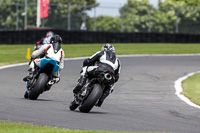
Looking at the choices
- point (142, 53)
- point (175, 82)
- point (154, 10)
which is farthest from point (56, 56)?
point (154, 10)

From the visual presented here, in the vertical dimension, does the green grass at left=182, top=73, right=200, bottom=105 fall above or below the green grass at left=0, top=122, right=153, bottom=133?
below

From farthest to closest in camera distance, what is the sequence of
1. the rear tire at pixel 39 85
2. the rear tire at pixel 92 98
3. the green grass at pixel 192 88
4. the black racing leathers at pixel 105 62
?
the green grass at pixel 192 88 < the rear tire at pixel 39 85 < the black racing leathers at pixel 105 62 < the rear tire at pixel 92 98

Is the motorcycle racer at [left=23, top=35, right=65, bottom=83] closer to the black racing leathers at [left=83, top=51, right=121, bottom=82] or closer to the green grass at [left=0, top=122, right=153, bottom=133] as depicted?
the black racing leathers at [left=83, top=51, right=121, bottom=82]

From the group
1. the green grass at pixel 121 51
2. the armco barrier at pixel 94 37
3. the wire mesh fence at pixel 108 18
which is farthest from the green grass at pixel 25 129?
the wire mesh fence at pixel 108 18

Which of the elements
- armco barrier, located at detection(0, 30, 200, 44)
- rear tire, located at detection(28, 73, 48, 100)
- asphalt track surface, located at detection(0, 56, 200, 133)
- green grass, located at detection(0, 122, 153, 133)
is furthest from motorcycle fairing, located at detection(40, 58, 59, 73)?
armco barrier, located at detection(0, 30, 200, 44)

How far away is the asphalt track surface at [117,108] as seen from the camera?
869 centimetres

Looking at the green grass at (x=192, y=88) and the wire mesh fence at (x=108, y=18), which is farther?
the wire mesh fence at (x=108, y=18)

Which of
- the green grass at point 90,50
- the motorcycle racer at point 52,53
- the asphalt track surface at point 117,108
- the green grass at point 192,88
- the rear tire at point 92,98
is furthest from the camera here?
the green grass at point 90,50

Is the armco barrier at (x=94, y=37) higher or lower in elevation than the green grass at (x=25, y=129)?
lower

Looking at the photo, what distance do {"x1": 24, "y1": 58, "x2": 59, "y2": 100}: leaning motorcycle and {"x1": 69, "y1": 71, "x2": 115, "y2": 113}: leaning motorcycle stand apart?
1577mm

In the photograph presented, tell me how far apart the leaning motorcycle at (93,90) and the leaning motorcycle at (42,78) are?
158cm

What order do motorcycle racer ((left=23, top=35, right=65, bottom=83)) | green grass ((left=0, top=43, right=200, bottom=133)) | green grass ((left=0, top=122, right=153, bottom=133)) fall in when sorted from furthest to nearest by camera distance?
green grass ((left=0, top=43, right=200, bottom=133)) → motorcycle racer ((left=23, top=35, right=65, bottom=83)) → green grass ((left=0, top=122, right=153, bottom=133))

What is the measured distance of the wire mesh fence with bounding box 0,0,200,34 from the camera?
129 ft

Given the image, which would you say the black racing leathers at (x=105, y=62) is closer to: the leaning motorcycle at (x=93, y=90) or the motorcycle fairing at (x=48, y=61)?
the leaning motorcycle at (x=93, y=90)
